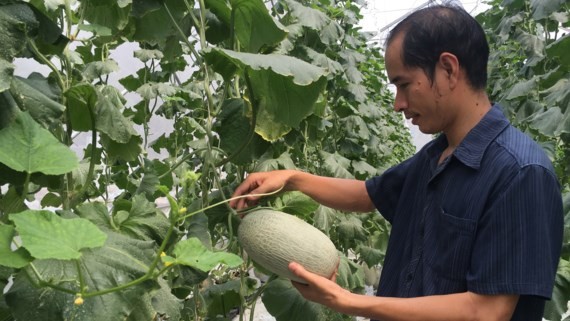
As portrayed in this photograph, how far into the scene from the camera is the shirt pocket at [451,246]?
1.39 metres

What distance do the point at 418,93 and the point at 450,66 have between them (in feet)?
0.30

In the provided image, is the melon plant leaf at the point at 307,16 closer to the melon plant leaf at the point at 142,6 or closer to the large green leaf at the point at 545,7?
the large green leaf at the point at 545,7

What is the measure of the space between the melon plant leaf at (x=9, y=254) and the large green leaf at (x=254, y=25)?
79cm

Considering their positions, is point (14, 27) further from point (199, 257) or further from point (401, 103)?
point (401, 103)

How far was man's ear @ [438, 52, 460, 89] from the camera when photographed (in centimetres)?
138

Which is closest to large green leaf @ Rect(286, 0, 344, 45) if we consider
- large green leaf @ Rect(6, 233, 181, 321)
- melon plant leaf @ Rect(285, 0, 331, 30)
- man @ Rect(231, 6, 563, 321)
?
melon plant leaf @ Rect(285, 0, 331, 30)

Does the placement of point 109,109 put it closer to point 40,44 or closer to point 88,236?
point 40,44

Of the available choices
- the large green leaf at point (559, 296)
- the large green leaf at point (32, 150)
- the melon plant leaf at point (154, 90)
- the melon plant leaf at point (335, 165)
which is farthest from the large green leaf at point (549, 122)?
the large green leaf at point (32, 150)

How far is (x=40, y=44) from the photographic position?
3.76 feet

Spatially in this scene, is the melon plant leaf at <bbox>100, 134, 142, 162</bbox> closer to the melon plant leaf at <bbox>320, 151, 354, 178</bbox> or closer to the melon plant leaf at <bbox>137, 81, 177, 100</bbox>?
the melon plant leaf at <bbox>320, 151, 354, 178</bbox>

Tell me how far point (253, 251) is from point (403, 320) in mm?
417

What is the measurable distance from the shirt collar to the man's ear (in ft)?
0.43

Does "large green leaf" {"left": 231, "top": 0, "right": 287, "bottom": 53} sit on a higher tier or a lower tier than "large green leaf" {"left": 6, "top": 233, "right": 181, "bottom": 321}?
higher

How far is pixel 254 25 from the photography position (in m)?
1.48
